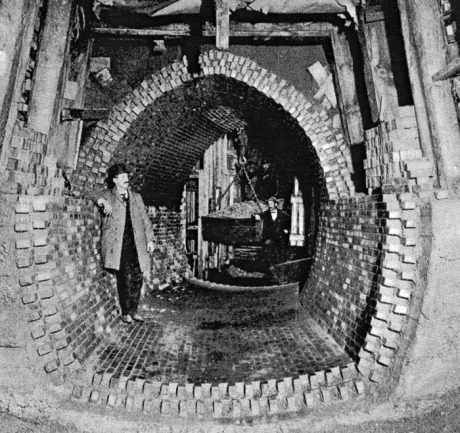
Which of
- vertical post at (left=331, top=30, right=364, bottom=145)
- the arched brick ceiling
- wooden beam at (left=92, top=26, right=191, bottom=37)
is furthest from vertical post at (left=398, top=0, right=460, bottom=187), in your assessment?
wooden beam at (left=92, top=26, right=191, bottom=37)

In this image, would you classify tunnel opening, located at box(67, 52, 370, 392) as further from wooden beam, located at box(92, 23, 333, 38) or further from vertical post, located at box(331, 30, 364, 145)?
wooden beam, located at box(92, 23, 333, 38)

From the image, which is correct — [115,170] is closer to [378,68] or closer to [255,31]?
[255,31]

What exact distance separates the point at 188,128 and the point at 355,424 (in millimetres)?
5049

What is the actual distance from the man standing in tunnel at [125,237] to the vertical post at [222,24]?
6.61ft

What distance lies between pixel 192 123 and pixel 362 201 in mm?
3471

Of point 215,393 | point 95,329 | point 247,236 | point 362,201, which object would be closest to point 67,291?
point 95,329

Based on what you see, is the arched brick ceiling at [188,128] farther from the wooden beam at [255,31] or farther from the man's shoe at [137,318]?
the man's shoe at [137,318]

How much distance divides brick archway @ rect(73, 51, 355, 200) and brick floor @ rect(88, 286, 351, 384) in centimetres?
189

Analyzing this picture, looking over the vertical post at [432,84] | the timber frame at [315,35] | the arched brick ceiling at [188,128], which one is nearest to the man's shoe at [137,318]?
the arched brick ceiling at [188,128]

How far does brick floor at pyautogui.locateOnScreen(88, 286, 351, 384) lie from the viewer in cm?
366

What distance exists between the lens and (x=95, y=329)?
4223mm

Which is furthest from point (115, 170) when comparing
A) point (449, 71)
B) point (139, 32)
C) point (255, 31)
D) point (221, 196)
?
point (221, 196)

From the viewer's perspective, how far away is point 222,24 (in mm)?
4496

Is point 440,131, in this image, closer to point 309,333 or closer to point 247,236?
point 309,333
